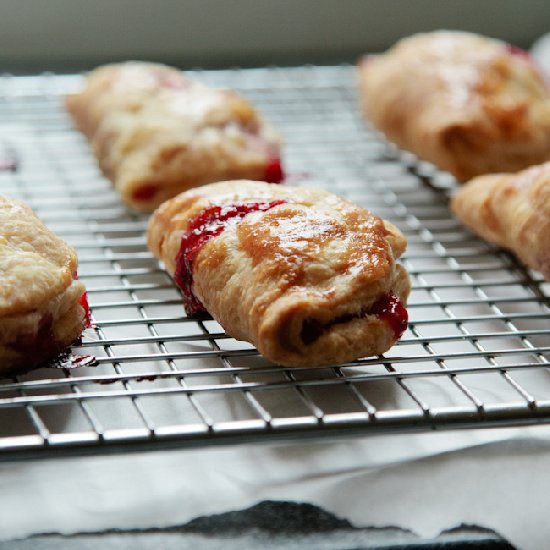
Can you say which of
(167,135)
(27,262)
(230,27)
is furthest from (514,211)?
(230,27)

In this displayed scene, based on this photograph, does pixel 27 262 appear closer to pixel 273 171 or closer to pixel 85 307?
pixel 85 307

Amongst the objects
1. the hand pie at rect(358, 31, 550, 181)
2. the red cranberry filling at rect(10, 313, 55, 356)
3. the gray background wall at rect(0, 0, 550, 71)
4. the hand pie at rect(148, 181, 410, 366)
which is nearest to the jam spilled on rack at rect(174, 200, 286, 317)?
the hand pie at rect(148, 181, 410, 366)

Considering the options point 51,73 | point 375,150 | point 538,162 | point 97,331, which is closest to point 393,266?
point 97,331

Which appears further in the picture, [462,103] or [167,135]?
[462,103]

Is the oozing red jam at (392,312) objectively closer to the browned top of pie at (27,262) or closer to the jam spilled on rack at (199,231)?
the jam spilled on rack at (199,231)

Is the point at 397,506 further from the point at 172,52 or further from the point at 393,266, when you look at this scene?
the point at 172,52

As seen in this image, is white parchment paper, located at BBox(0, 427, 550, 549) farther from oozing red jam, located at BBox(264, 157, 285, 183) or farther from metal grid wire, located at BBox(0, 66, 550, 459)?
oozing red jam, located at BBox(264, 157, 285, 183)
